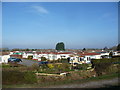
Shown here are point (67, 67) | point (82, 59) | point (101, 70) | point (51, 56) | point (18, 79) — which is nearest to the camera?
point (18, 79)

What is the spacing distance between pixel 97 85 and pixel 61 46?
3186 inches

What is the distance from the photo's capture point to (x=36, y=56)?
35531 millimetres

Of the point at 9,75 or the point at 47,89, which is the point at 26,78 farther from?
the point at 47,89

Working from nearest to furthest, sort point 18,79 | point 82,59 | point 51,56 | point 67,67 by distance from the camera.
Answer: point 18,79, point 67,67, point 82,59, point 51,56

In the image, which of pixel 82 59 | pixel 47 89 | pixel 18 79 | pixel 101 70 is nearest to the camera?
pixel 47 89

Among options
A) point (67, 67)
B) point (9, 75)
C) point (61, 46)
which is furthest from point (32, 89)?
point (61, 46)

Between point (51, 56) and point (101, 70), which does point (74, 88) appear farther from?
point (51, 56)

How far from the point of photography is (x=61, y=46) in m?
87.5

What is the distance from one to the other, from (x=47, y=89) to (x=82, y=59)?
23.0m

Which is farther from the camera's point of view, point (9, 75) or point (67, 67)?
point (67, 67)

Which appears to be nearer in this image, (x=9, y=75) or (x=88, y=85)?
(x=88, y=85)

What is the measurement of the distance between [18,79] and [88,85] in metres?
4.26

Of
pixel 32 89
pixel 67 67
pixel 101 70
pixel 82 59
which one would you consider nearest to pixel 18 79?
pixel 32 89

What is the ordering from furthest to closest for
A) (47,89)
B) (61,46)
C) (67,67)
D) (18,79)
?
(61,46) → (67,67) → (18,79) → (47,89)
